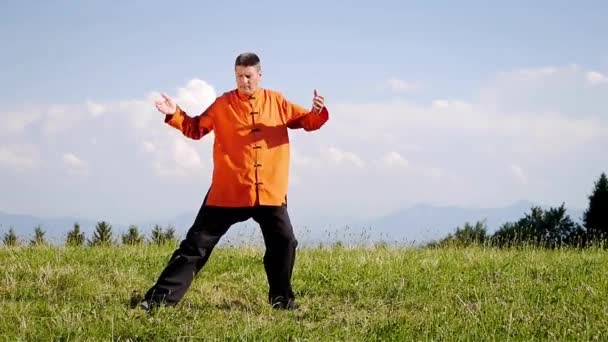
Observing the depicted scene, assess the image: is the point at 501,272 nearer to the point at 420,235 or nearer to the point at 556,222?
the point at 420,235

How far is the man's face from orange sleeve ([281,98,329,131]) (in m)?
0.39

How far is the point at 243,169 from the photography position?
8.04 meters

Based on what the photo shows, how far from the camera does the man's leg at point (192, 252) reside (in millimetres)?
8102

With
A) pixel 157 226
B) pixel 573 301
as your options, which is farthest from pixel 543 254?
pixel 157 226

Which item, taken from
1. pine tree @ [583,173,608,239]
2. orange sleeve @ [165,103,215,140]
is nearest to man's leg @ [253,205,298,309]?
orange sleeve @ [165,103,215,140]

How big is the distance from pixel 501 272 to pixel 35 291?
5447 millimetres

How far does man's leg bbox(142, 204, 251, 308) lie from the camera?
26.6ft

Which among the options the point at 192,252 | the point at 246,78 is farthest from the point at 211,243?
the point at 246,78

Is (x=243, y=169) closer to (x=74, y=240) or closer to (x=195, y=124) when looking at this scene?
(x=195, y=124)

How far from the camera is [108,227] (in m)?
20.7

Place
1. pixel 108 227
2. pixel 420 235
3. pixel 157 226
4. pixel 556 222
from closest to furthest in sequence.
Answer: pixel 420 235
pixel 157 226
pixel 108 227
pixel 556 222

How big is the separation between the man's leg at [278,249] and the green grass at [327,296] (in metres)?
0.20

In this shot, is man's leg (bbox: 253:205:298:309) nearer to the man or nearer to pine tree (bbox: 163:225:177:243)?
the man

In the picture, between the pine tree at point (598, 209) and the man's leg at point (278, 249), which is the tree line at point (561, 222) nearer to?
the pine tree at point (598, 209)
